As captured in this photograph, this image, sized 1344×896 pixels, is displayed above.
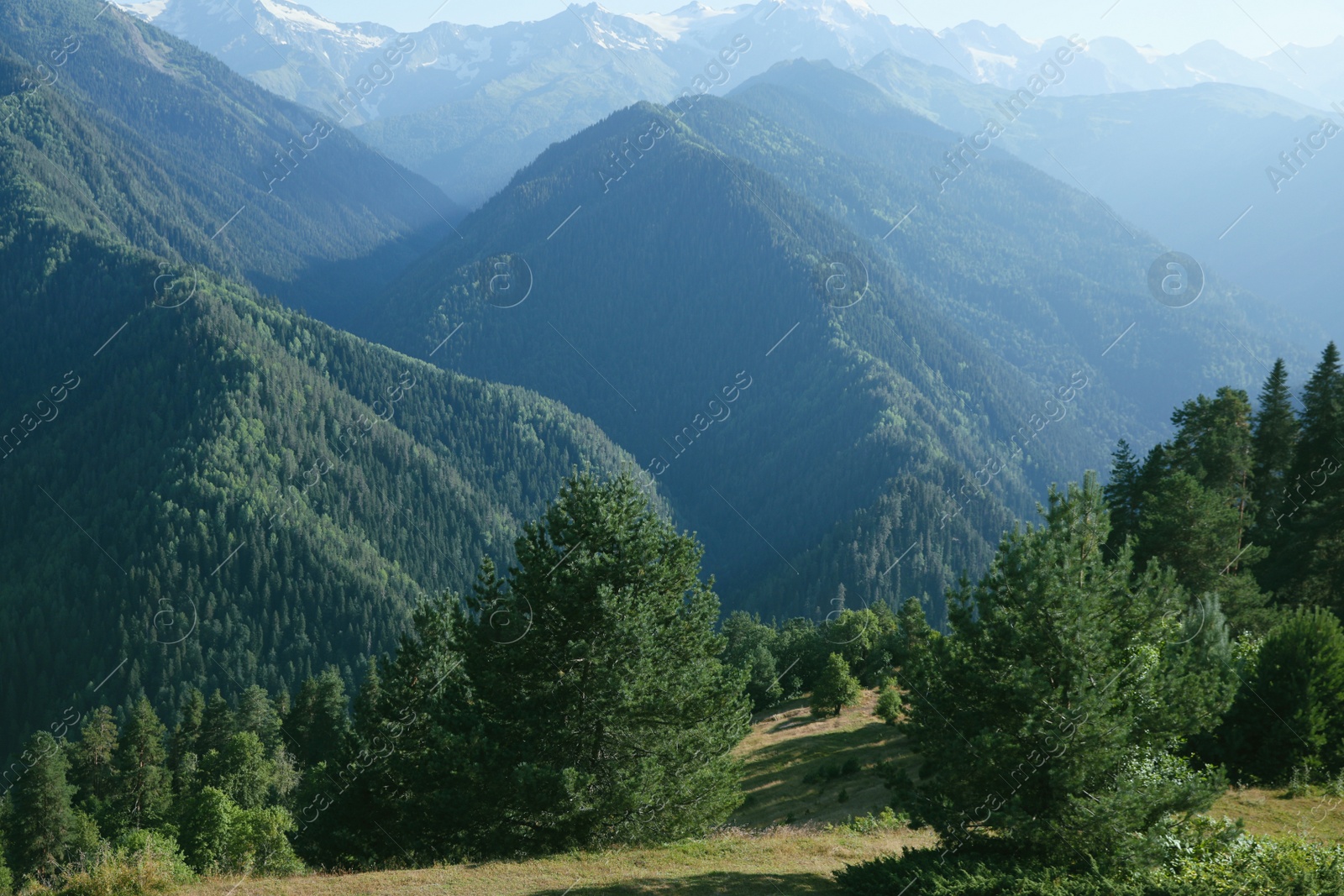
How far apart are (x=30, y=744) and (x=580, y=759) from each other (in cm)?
8652

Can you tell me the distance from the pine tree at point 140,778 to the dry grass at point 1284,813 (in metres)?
80.0

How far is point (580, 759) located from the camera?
25766mm

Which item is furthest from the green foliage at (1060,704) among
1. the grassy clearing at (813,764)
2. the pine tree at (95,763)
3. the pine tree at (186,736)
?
the pine tree at (186,736)

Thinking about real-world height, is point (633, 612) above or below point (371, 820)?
above

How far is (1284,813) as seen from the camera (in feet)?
79.9

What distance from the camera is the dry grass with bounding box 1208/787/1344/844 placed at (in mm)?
22562

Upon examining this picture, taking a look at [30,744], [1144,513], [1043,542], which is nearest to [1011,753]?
[1043,542]

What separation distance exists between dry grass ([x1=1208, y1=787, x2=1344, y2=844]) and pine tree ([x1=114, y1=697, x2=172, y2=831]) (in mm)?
79962

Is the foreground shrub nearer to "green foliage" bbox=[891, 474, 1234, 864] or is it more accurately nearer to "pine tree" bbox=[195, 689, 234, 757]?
"green foliage" bbox=[891, 474, 1234, 864]

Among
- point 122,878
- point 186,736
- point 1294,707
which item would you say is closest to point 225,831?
point 186,736

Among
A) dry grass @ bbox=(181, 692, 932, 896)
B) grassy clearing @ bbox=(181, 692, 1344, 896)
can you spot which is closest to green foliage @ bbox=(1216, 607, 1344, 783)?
grassy clearing @ bbox=(181, 692, 1344, 896)

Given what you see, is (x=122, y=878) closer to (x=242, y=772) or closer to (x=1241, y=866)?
(x=1241, y=866)

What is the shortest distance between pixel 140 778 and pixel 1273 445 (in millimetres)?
93739

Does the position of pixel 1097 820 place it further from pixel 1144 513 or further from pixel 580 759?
pixel 1144 513
